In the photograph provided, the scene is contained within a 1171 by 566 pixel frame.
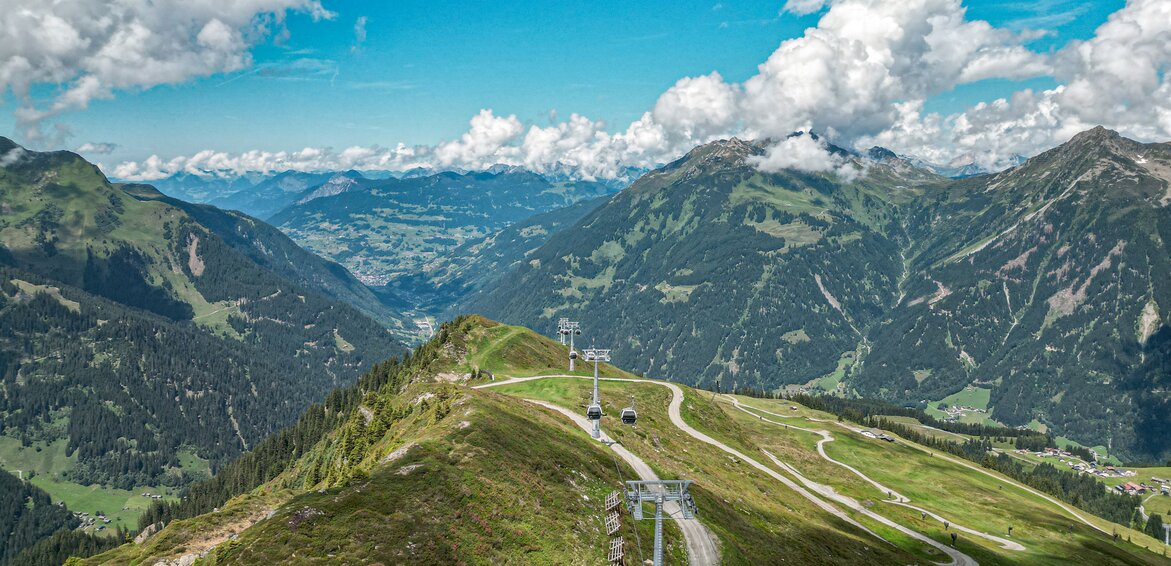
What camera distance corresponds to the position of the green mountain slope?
54.4 meters

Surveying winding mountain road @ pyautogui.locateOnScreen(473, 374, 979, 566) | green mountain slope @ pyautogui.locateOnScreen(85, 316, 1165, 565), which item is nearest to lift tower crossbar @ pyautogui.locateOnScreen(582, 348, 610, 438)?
green mountain slope @ pyautogui.locateOnScreen(85, 316, 1165, 565)

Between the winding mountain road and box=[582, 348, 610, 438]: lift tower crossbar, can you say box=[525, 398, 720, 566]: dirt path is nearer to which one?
box=[582, 348, 610, 438]: lift tower crossbar

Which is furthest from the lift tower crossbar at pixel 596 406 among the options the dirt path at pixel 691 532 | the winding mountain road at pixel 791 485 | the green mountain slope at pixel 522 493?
the winding mountain road at pixel 791 485

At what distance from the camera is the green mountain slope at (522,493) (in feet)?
178

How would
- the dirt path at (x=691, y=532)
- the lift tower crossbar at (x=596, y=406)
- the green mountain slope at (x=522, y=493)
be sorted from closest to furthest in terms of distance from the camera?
1. the green mountain slope at (x=522, y=493)
2. the dirt path at (x=691, y=532)
3. the lift tower crossbar at (x=596, y=406)

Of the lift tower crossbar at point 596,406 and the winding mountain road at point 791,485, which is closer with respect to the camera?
the lift tower crossbar at point 596,406

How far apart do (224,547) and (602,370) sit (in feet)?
450

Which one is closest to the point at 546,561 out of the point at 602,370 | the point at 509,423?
the point at 509,423

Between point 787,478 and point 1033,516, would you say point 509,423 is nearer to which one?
point 787,478

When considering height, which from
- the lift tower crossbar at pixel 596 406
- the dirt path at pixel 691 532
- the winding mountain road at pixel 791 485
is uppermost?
the lift tower crossbar at pixel 596 406

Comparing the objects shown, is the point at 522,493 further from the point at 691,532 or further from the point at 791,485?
the point at 791,485

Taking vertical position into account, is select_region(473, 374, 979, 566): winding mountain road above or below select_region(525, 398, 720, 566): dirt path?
below

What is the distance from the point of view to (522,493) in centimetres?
6544

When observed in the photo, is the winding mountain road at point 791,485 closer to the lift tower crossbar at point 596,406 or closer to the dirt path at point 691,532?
the lift tower crossbar at point 596,406
